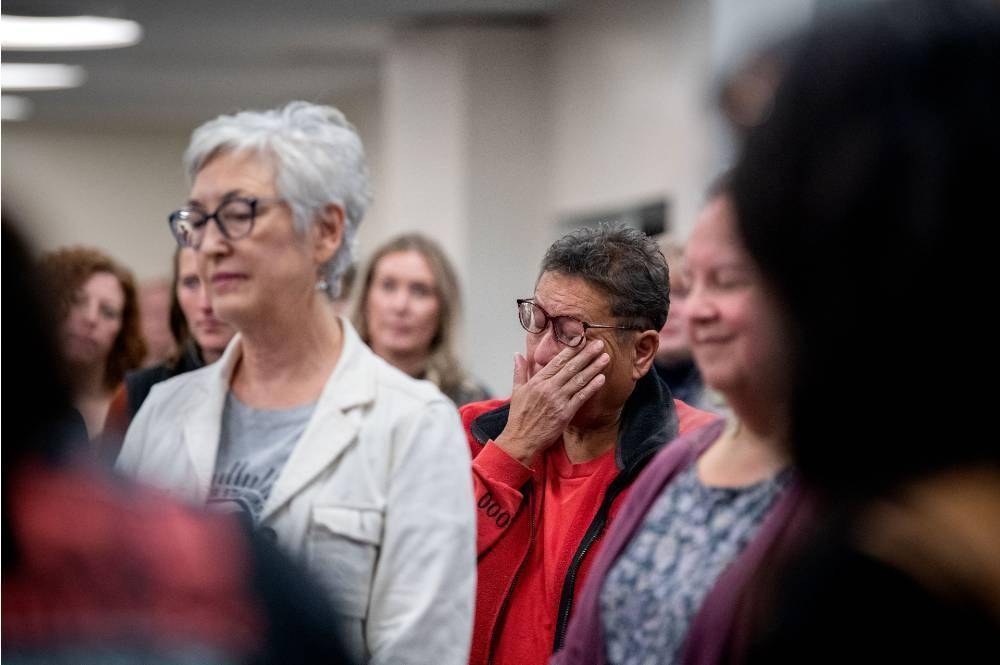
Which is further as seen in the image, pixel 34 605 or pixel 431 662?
pixel 431 662

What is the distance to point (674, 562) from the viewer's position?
192 centimetres

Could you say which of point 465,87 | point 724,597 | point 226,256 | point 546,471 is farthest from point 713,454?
point 465,87

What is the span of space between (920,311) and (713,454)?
3.34 ft

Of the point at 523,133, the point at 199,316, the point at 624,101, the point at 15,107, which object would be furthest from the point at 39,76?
the point at 199,316

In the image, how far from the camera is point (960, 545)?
1048mm

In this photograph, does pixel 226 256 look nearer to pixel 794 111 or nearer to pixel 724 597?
pixel 724 597

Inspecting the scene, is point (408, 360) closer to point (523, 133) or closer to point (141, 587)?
point (141, 587)

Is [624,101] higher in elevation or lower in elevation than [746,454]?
higher

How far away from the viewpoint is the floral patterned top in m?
1.84

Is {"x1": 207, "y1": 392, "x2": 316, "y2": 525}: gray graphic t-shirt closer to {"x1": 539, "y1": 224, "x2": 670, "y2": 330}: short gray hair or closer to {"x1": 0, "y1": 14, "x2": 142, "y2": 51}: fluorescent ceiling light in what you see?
{"x1": 539, "y1": 224, "x2": 670, "y2": 330}: short gray hair

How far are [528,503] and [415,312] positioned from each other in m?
2.13

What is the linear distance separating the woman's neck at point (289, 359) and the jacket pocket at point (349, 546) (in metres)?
0.31

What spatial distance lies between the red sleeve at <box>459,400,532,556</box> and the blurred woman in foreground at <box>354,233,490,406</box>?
72.2 inches

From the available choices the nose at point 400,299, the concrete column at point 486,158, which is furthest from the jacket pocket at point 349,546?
the concrete column at point 486,158
